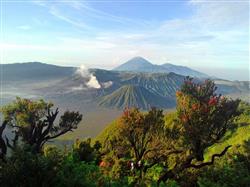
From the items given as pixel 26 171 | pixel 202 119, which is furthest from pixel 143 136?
pixel 26 171

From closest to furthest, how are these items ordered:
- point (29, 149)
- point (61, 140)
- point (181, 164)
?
point (29, 149), point (181, 164), point (61, 140)

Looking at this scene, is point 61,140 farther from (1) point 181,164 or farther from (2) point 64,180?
(2) point 64,180

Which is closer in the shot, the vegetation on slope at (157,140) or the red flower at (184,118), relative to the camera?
the vegetation on slope at (157,140)

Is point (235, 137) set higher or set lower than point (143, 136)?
lower

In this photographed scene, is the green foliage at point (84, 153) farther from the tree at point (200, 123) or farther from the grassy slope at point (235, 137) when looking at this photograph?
the grassy slope at point (235, 137)

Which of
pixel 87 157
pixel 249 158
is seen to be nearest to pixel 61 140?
pixel 87 157

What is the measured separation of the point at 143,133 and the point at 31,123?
12741mm

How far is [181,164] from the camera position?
34.7 metres

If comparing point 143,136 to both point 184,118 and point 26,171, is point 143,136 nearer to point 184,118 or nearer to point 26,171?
point 184,118

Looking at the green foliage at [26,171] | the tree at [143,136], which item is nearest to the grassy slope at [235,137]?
the tree at [143,136]

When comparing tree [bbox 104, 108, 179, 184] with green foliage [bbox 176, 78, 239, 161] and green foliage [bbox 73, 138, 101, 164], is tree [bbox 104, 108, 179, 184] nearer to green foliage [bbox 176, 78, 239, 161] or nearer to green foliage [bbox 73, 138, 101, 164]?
green foliage [bbox 176, 78, 239, 161]

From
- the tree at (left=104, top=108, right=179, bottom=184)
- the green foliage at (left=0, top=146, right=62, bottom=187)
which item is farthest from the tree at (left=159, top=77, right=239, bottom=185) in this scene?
the green foliage at (left=0, top=146, right=62, bottom=187)

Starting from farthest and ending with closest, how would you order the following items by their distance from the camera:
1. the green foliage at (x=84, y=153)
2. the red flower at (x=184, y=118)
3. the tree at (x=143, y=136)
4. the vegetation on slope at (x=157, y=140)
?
1. the green foliage at (x=84, y=153)
2. the red flower at (x=184, y=118)
3. the tree at (x=143, y=136)
4. the vegetation on slope at (x=157, y=140)

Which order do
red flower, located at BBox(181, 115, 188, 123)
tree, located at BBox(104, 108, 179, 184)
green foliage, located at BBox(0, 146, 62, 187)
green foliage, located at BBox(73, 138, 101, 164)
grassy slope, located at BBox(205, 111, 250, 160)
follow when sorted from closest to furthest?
green foliage, located at BBox(0, 146, 62, 187)
tree, located at BBox(104, 108, 179, 184)
red flower, located at BBox(181, 115, 188, 123)
green foliage, located at BBox(73, 138, 101, 164)
grassy slope, located at BBox(205, 111, 250, 160)
